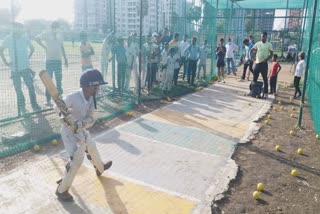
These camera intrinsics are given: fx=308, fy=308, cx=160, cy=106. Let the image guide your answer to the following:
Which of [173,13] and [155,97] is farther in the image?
[173,13]

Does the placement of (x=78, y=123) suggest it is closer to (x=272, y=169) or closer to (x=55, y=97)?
(x=55, y=97)

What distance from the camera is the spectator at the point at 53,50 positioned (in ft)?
26.5

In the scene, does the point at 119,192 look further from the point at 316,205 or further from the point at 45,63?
the point at 45,63

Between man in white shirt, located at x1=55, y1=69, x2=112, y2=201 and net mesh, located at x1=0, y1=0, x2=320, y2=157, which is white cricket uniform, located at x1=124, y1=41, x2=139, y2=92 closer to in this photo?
net mesh, located at x1=0, y1=0, x2=320, y2=157

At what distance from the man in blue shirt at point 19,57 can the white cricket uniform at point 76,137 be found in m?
3.73

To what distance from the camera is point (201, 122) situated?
802 cm

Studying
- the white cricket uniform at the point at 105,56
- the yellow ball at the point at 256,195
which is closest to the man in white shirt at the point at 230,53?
the white cricket uniform at the point at 105,56

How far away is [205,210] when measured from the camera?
3.99 meters

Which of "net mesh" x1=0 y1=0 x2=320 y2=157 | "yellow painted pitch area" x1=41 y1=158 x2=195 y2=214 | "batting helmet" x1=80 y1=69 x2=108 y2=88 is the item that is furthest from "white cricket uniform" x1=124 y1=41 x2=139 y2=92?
"batting helmet" x1=80 y1=69 x2=108 y2=88

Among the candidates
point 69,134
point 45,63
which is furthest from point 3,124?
point 69,134

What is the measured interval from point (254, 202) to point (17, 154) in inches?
162

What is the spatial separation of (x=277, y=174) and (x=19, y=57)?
6.10m

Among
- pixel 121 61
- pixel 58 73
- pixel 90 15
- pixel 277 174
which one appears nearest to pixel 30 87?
pixel 58 73

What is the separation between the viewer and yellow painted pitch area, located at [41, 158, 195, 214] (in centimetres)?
399
